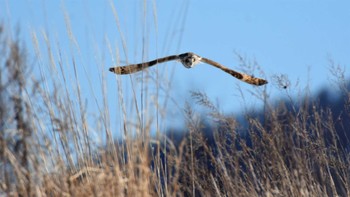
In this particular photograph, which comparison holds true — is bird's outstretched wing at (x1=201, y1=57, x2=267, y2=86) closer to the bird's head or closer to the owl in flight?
the owl in flight

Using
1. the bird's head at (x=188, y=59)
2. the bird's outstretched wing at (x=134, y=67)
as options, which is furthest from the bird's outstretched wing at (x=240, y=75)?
the bird's outstretched wing at (x=134, y=67)

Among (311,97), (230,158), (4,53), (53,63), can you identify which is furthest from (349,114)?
(4,53)

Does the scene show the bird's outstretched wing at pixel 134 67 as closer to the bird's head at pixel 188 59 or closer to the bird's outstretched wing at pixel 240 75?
the bird's head at pixel 188 59

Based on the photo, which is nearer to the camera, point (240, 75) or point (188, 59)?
point (188, 59)

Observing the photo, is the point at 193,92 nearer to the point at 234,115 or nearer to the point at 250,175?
the point at 234,115

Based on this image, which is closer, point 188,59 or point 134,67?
point 134,67

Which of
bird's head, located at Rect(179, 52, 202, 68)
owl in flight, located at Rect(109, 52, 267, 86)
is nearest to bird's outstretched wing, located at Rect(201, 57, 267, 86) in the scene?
owl in flight, located at Rect(109, 52, 267, 86)

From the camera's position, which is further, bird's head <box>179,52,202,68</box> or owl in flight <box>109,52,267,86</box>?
bird's head <box>179,52,202,68</box>

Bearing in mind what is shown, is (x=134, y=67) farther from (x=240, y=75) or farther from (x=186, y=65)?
(x=240, y=75)

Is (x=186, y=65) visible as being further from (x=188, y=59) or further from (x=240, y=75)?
(x=240, y=75)

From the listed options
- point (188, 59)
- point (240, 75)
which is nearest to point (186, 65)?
point (188, 59)

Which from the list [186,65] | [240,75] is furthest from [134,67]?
[240,75]

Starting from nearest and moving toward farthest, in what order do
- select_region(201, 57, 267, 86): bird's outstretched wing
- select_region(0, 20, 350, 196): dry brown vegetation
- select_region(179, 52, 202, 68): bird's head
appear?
select_region(0, 20, 350, 196): dry brown vegetation < select_region(179, 52, 202, 68): bird's head < select_region(201, 57, 267, 86): bird's outstretched wing

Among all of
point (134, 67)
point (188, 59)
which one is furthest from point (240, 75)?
point (134, 67)
